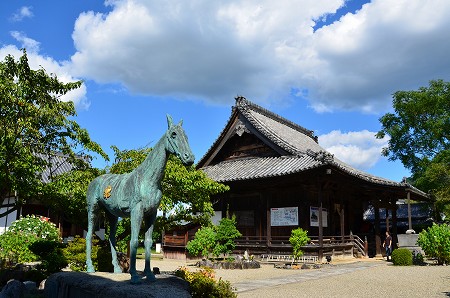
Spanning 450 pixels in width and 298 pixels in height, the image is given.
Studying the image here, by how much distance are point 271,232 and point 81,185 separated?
1351cm

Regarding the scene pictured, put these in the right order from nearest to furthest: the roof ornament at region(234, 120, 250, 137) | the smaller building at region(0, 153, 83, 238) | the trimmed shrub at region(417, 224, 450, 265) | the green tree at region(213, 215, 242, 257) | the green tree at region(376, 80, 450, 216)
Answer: the trimmed shrub at region(417, 224, 450, 265) → the green tree at region(213, 215, 242, 257) → the smaller building at region(0, 153, 83, 238) → the roof ornament at region(234, 120, 250, 137) → the green tree at region(376, 80, 450, 216)

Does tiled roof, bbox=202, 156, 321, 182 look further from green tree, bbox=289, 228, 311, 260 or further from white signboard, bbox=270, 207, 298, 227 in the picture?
green tree, bbox=289, 228, 311, 260

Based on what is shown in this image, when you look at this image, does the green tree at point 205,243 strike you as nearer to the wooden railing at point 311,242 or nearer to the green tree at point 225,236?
the green tree at point 225,236

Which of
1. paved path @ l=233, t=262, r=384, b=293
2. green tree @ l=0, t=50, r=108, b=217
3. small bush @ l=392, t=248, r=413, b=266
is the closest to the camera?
green tree @ l=0, t=50, r=108, b=217

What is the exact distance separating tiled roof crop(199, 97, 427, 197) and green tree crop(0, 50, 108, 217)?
37.2 feet

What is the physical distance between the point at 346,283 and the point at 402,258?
7.00m

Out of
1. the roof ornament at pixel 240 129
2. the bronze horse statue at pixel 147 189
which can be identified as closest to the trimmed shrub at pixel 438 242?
the roof ornament at pixel 240 129

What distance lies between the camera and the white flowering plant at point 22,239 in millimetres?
12586

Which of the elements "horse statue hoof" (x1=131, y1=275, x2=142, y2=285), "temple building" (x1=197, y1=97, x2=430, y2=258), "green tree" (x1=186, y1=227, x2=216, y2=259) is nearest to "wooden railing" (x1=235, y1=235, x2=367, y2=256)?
"temple building" (x1=197, y1=97, x2=430, y2=258)

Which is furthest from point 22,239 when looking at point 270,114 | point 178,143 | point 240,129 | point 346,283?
point 270,114

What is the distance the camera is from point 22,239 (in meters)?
12.7

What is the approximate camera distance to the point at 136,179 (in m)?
6.55

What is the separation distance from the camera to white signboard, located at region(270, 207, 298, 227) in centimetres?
2030

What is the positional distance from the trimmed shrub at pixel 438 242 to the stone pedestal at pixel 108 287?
13.7 meters
